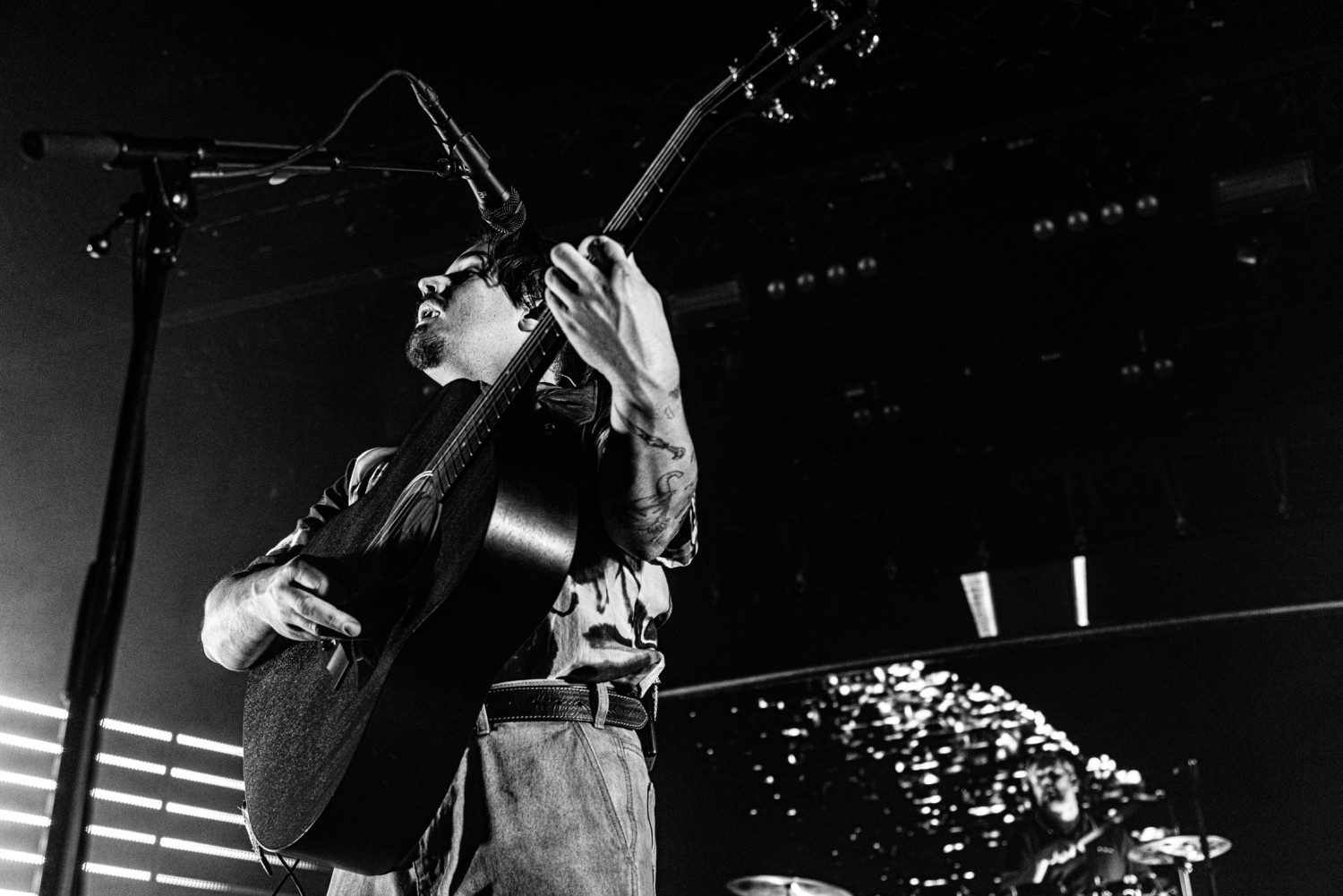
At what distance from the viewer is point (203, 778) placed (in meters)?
7.16

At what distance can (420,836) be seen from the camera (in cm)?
164

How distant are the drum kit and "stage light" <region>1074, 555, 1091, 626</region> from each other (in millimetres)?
1368

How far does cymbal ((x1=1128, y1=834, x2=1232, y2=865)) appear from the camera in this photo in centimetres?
697

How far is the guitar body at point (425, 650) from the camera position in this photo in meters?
1.60

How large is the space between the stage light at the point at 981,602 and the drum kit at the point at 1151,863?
1.56 m

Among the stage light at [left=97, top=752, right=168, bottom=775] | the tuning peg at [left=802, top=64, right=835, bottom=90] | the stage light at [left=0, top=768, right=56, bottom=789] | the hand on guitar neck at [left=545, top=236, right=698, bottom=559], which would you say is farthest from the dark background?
the hand on guitar neck at [left=545, top=236, right=698, bottom=559]

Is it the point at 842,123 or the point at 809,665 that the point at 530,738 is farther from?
the point at 809,665

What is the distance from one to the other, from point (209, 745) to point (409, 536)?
6140mm

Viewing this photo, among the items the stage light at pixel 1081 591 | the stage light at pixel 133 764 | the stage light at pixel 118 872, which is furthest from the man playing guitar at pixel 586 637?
the stage light at pixel 1081 591

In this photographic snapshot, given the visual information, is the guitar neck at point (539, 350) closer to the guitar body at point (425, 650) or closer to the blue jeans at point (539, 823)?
the guitar body at point (425, 650)

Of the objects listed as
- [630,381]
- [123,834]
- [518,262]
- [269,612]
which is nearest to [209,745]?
[123,834]

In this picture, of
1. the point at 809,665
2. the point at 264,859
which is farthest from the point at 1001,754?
the point at 264,859

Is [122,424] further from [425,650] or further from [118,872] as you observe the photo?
[118,872]

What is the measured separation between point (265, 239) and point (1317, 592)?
6429 millimetres
